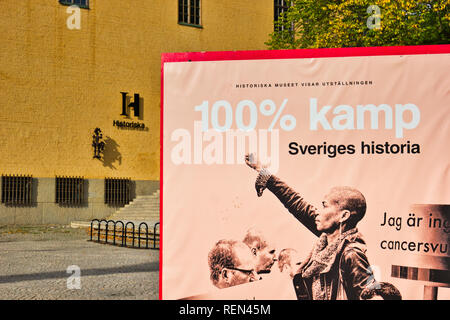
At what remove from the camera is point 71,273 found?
1082cm

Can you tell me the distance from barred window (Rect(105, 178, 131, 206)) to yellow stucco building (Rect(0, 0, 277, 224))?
0.11 metres

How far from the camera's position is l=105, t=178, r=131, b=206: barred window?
28750 millimetres

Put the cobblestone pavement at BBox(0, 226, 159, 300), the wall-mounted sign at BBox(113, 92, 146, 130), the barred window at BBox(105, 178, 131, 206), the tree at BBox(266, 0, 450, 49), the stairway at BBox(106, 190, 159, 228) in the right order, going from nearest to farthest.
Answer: the cobblestone pavement at BBox(0, 226, 159, 300)
the tree at BBox(266, 0, 450, 49)
the stairway at BBox(106, 190, 159, 228)
the barred window at BBox(105, 178, 131, 206)
the wall-mounted sign at BBox(113, 92, 146, 130)

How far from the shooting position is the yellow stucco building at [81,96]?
26.8 m

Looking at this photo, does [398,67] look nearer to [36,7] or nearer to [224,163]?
[224,163]

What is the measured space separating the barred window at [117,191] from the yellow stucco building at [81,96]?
0.11 meters

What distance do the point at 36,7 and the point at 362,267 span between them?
86.1ft

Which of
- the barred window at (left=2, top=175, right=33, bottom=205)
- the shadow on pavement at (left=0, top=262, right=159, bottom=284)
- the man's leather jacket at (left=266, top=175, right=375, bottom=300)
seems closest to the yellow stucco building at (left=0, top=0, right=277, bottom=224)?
the barred window at (left=2, top=175, right=33, bottom=205)

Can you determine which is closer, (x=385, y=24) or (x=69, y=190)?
(x=385, y=24)

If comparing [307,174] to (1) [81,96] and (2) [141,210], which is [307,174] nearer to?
(2) [141,210]

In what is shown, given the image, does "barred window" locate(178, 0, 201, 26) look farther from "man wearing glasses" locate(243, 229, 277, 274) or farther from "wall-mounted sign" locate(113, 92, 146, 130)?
"man wearing glasses" locate(243, 229, 277, 274)

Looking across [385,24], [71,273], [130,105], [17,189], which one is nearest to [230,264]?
[71,273]

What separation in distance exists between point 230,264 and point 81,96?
25564 millimetres

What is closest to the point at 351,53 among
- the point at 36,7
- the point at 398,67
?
the point at 398,67
